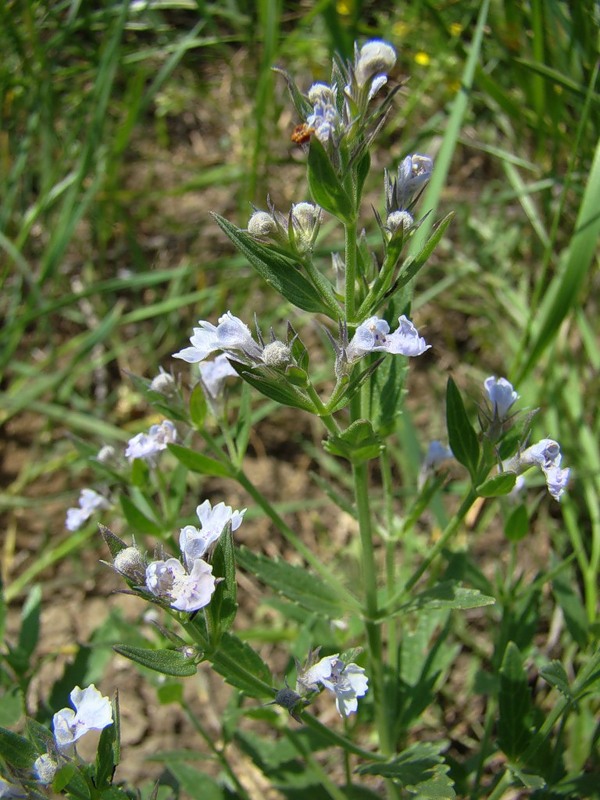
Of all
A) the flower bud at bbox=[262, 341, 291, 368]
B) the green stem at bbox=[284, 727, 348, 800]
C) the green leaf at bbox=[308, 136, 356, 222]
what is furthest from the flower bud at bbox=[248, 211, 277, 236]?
the green stem at bbox=[284, 727, 348, 800]

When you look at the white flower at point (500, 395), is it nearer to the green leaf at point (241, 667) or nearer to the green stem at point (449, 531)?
the green stem at point (449, 531)

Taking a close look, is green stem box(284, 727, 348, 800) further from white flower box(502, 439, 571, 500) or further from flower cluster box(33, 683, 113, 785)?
A: white flower box(502, 439, 571, 500)

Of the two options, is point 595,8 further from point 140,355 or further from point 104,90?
point 140,355

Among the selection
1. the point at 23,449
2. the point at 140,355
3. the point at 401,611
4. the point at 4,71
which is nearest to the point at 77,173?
the point at 4,71

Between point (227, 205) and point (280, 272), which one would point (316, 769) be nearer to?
point (280, 272)

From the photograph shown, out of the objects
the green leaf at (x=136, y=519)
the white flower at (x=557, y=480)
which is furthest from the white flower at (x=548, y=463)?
the green leaf at (x=136, y=519)

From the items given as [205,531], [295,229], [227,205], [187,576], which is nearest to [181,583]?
[187,576]
